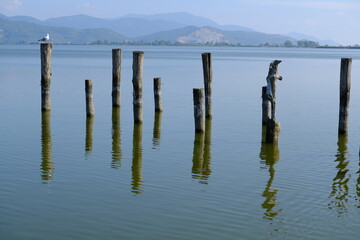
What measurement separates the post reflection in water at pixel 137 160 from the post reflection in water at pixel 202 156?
1.45 m

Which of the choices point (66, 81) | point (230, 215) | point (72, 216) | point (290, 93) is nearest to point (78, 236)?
point (72, 216)

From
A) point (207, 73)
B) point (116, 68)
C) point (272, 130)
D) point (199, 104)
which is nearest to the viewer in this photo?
point (272, 130)

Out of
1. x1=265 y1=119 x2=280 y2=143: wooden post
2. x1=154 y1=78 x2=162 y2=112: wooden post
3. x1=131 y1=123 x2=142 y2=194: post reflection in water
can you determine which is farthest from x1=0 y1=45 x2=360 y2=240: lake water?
x1=154 y1=78 x2=162 y2=112: wooden post

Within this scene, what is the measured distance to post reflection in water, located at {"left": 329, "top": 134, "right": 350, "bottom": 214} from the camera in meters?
12.7

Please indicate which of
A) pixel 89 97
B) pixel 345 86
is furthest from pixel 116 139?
pixel 345 86

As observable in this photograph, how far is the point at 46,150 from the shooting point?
1795cm

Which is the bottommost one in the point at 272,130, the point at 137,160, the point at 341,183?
the point at 341,183

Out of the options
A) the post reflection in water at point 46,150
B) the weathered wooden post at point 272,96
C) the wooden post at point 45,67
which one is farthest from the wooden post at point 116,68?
the weathered wooden post at point 272,96

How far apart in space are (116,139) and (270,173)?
656 centimetres

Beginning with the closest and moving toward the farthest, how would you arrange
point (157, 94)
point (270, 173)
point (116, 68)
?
point (270, 173)
point (116, 68)
point (157, 94)

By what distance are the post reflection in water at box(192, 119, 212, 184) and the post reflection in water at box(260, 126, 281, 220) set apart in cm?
158

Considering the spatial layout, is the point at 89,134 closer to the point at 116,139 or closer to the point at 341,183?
the point at 116,139

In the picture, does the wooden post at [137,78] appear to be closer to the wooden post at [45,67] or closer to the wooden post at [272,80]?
the wooden post at [45,67]

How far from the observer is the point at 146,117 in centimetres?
2564
